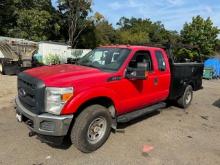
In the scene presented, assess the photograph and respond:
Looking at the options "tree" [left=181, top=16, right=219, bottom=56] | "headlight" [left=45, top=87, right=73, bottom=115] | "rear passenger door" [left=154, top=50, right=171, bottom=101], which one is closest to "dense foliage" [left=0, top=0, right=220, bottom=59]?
"tree" [left=181, top=16, right=219, bottom=56]

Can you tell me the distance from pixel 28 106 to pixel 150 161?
245 cm

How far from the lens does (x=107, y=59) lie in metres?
5.93

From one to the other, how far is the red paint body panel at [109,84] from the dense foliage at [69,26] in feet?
52.1

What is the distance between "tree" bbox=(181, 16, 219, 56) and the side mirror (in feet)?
103

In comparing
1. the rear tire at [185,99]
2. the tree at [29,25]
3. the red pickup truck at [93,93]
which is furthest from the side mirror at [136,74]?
the tree at [29,25]

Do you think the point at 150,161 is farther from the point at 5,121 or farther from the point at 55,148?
the point at 5,121

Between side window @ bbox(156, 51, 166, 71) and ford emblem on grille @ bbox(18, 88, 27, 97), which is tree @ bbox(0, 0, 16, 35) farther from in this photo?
ford emblem on grille @ bbox(18, 88, 27, 97)

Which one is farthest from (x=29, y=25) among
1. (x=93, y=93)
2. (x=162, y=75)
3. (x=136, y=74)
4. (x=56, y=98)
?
(x=56, y=98)

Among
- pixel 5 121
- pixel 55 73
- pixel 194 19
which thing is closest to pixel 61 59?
pixel 5 121

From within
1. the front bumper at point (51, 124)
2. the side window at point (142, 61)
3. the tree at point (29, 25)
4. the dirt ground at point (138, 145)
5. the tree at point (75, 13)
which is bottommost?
the dirt ground at point (138, 145)

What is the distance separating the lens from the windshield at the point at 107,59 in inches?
223

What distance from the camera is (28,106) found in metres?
4.82

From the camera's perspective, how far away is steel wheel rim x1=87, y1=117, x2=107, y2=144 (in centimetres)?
494

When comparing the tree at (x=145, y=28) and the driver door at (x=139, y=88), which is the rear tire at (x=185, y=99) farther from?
the tree at (x=145, y=28)
